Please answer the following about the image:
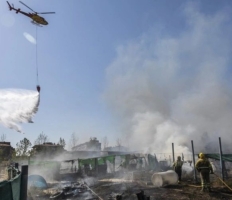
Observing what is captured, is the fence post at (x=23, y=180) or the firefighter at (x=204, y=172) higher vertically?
the fence post at (x=23, y=180)

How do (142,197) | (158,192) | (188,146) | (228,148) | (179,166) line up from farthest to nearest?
(228,148) < (188,146) < (179,166) < (158,192) < (142,197)

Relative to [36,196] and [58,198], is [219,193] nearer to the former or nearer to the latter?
[58,198]

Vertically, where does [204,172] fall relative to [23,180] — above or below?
below

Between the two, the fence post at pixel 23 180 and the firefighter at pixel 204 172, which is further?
the firefighter at pixel 204 172

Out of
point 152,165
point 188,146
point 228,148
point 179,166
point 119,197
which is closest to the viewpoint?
point 119,197

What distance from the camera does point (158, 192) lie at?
1230 cm

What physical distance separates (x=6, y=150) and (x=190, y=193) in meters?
60.5

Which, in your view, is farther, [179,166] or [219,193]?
[179,166]

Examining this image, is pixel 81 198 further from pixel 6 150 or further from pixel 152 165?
pixel 6 150

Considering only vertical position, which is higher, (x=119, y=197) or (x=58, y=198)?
(x=119, y=197)

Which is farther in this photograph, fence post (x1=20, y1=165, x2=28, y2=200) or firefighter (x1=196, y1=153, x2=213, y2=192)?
firefighter (x1=196, y1=153, x2=213, y2=192)

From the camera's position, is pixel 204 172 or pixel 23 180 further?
pixel 204 172

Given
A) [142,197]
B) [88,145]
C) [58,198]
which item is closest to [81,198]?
[58,198]

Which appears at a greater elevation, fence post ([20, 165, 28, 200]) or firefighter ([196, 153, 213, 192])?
fence post ([20, 165, 28, 200])
